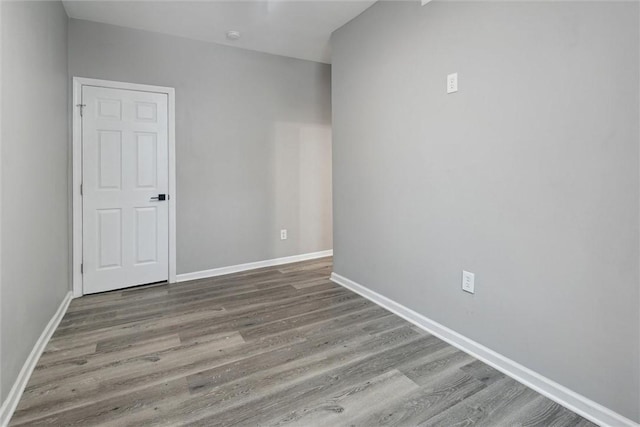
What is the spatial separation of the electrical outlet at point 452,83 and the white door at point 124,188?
2.71m

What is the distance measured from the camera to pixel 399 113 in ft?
8.39

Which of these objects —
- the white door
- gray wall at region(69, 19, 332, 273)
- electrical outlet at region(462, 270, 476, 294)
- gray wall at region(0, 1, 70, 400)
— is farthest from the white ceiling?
electrical outlet at region(462, 270, 476, 294)

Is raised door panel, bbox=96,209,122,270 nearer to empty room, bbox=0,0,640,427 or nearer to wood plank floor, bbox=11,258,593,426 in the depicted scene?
empty room, bbox=0,0,640,427

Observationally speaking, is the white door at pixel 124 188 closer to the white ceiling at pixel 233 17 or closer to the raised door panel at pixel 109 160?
the raised door panel at pixel 109 160

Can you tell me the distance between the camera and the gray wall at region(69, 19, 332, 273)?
320cm

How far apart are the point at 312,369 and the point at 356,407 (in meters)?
0.38

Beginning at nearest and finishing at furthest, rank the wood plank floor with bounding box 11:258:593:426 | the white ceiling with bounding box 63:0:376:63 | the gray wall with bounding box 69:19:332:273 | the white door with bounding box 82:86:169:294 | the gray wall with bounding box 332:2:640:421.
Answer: the gray wall with bounding box 332:2:640:421 → the wood plank floor with bounding box 11:258:593:426 → the white ceiling with bounding box 63:0:376:63 → the white door with bounding box 82:86:169:294 → the gray wall with bounding box 69:19:332:273

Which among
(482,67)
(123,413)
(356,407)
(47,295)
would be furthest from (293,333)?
(482,67)

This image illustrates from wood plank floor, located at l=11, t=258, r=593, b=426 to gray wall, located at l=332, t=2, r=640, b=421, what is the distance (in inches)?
12.5

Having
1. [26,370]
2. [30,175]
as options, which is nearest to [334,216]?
[30,175]

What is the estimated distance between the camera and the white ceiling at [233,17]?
2748mm

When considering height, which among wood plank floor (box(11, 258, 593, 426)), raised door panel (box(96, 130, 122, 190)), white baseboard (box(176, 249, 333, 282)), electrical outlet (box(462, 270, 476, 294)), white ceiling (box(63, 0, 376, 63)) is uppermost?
white ceiling (box(63, 0, 376, 63))

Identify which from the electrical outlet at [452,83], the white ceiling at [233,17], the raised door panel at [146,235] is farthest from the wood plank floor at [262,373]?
the white ceiling at [233,17]

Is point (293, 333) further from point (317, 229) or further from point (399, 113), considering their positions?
point (317, 229)
